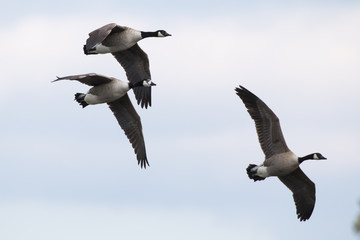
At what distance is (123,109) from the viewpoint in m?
21.4

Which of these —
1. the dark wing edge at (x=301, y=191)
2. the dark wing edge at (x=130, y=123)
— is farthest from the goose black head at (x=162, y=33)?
the dark wing edge at (x=301, y=191)

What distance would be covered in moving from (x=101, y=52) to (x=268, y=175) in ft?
16.2

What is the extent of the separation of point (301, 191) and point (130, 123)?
4811mm

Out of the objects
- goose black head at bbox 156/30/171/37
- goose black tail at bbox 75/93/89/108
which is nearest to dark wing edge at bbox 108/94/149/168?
goose black tail at bbox 75/93/89/108

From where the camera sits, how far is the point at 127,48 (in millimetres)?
20953

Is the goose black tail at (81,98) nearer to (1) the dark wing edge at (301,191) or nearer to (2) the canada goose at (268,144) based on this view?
(2) the canada goose at (268,144)

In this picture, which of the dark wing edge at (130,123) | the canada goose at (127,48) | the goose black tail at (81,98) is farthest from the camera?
the dark wing edge at (130,123)

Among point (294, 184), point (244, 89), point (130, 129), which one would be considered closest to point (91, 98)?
point (130, 129)

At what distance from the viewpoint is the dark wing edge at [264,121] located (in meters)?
18.1

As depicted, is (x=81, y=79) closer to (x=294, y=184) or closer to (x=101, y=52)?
(x=101, y=52)

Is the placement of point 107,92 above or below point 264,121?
Result: above

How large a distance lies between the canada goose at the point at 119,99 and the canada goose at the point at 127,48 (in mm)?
743

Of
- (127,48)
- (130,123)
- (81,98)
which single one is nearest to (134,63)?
(127,48)

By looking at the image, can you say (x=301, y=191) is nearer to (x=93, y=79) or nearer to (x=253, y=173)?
(x=253, y=173)
